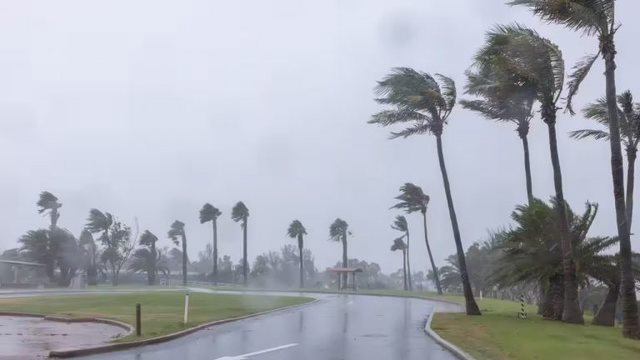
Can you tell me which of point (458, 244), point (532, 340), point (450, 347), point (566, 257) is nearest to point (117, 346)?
point (450, 347)

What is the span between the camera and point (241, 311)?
2981 cm

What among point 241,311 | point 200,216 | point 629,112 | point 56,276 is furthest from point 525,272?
point 200,216

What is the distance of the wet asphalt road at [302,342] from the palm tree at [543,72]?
17.6 ft

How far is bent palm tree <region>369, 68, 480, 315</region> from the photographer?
27719mm

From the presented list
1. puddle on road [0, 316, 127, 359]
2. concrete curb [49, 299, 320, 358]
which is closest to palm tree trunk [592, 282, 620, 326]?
concrete curb [49, 299, 320, 358]

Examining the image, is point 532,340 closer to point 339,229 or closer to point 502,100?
point 502,100

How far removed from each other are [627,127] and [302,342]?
16604 millimetres

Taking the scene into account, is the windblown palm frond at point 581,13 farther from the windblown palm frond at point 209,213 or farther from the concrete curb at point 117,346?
the windblown palm frond at point 209,213

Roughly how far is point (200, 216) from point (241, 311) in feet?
222

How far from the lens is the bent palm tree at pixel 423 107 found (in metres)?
27.7

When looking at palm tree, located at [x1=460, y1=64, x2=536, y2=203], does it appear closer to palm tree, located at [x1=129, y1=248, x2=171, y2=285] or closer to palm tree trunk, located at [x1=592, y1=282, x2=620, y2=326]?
palm tree trunk, located at [x1=592, y1=282, x2=620, y2=326]

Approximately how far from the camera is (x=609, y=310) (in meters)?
25.0

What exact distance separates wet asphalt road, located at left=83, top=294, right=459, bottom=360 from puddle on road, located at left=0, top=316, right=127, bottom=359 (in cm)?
173

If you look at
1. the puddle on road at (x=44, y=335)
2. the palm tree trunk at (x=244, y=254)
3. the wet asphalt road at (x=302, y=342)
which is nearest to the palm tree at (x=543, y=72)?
the wet asphalt road at (x=302, y=342)
